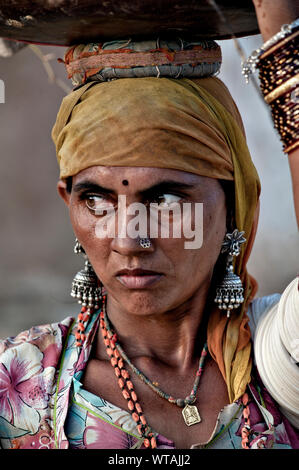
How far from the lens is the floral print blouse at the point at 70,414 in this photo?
2.10 meters

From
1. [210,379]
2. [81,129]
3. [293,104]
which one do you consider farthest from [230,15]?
[210,379]

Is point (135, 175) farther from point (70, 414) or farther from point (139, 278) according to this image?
point (70, 414)

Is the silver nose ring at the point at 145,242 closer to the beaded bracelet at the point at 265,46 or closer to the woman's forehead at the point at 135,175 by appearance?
the woman's forehead at the point at 135,175

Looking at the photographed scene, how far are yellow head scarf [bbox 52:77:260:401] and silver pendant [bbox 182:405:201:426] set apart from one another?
14 cm

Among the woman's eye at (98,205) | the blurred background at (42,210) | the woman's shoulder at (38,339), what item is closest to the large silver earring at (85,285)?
the woman's shoulder at (38,339)

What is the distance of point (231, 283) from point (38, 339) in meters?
0.73

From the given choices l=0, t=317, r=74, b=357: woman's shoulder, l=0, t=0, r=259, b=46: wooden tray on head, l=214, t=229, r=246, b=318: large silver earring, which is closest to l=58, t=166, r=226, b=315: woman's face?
l=214, t=229, r=246, b=318: large silver earring

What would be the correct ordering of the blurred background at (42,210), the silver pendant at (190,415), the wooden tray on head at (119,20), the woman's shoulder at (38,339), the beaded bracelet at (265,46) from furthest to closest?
the blurred background at (42,210), the woman's shoulder at (38,339), the silver pendant at (190,415), the wooden tray on head at (119,20), the beaded bracelet at (265,46)

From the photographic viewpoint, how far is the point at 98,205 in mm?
2164

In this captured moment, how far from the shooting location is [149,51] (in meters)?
2.15

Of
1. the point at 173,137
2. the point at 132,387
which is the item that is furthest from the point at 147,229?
the point at 132,387

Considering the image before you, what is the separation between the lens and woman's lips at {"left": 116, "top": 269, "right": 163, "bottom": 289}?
2.09 metres
